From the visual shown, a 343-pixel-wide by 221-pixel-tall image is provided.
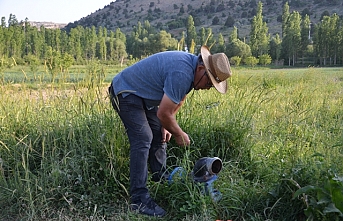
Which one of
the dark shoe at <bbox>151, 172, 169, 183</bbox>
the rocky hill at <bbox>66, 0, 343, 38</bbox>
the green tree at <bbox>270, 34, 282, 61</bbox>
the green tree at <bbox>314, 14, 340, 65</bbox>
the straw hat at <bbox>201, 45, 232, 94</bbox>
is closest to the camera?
the straw hat at <bbox>201, 45, 232, 94</bbox>

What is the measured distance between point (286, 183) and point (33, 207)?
2157 millimetres

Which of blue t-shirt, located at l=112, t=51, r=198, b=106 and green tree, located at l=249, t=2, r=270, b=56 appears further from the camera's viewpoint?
green tree, located at l=249, t=2, r=270, b=56

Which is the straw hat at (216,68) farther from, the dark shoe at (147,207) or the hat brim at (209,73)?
the dark shoe at (147,207)

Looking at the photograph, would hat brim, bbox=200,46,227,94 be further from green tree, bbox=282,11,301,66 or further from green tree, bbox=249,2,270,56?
green tree, bbox=282,11,301,66

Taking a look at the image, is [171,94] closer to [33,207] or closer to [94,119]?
[94,119]

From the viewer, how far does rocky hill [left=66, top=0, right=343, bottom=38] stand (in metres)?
105

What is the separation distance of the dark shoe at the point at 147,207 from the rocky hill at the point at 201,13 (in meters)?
82.1

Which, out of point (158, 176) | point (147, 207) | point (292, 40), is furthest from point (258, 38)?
point (147, 207)

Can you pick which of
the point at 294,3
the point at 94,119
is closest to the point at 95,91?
the point at 94,119

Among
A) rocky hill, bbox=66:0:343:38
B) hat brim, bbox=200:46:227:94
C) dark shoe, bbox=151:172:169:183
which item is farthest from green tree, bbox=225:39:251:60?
hat brim, bbox=200:46:227:94

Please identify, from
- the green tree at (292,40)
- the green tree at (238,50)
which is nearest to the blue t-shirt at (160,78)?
the green tree at (238,50)

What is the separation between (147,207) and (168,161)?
866 mm

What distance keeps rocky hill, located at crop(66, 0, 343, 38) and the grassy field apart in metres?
80.8

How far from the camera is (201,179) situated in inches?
122
